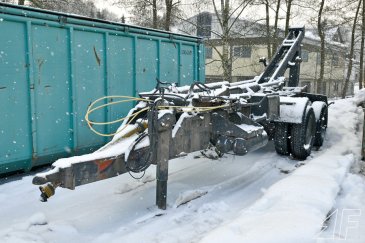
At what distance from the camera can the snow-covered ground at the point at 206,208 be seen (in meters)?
3.61

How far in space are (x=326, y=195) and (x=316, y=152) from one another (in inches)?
129

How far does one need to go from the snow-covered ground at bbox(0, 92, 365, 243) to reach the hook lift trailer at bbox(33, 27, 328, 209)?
1.73 ft

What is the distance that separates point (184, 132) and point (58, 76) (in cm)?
254

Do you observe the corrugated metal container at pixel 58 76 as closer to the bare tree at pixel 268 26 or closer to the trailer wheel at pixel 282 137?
the trailer wheel at pixel 282 137

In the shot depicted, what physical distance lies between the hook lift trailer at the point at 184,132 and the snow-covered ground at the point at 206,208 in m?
0.53

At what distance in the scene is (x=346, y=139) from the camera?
8242mm

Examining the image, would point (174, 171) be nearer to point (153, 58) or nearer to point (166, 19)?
point (153, 58)

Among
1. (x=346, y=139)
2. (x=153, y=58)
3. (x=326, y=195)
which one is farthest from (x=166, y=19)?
(x=326, y=195)

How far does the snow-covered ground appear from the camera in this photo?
3607 mm

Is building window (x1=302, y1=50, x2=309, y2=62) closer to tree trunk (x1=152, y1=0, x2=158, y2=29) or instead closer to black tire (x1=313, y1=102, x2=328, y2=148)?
tree trunk (x1=152, y1=0, x2=158, y2=29)

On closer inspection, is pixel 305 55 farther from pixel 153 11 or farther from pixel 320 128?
pixel 320 128

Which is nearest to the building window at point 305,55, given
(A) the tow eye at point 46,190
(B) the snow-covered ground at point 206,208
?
(B) the snow-covered ground at point 206,208

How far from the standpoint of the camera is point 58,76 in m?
5.92

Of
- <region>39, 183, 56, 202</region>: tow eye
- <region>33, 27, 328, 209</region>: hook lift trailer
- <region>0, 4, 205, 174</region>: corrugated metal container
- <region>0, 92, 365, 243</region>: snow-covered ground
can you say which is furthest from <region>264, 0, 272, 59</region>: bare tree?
<region>39, 183, 56, 202</region>: tow eye
